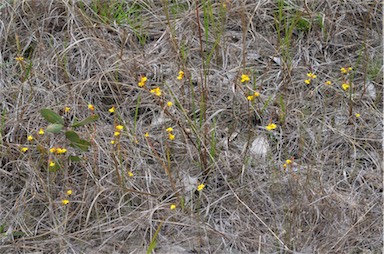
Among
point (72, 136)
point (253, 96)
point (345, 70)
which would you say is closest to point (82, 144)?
point (72, 136)

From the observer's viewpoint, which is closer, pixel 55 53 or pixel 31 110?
pixel 31 110

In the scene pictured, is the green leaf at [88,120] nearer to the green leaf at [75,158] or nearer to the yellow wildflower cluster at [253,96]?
the green leaf at [75,158]

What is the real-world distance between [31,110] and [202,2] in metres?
1.02

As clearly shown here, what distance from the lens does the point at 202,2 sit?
10.8 feet

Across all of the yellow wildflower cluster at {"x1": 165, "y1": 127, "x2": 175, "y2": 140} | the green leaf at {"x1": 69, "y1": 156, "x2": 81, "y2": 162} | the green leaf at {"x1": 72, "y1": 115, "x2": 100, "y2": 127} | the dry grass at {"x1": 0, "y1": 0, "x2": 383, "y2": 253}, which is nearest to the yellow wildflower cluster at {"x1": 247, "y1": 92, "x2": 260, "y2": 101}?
the dry grass at {"x1": 0, "y1": 0, "x2": 383, "y2": 253}

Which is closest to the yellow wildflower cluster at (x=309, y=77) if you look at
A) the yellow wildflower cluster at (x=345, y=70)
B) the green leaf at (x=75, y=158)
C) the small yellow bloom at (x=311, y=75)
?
the small yellow bloom at (x=311, y=75)

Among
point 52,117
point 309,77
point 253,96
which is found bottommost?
point 309,77

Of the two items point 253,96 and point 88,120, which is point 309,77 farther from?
point 88,120

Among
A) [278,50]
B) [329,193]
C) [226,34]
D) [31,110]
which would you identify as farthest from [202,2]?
[329,193]

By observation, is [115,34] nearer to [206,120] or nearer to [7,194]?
[206,120]

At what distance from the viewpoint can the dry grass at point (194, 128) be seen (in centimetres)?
253

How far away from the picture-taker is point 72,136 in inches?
105

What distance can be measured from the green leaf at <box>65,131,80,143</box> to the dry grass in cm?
9

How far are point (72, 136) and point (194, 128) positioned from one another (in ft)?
1.71
